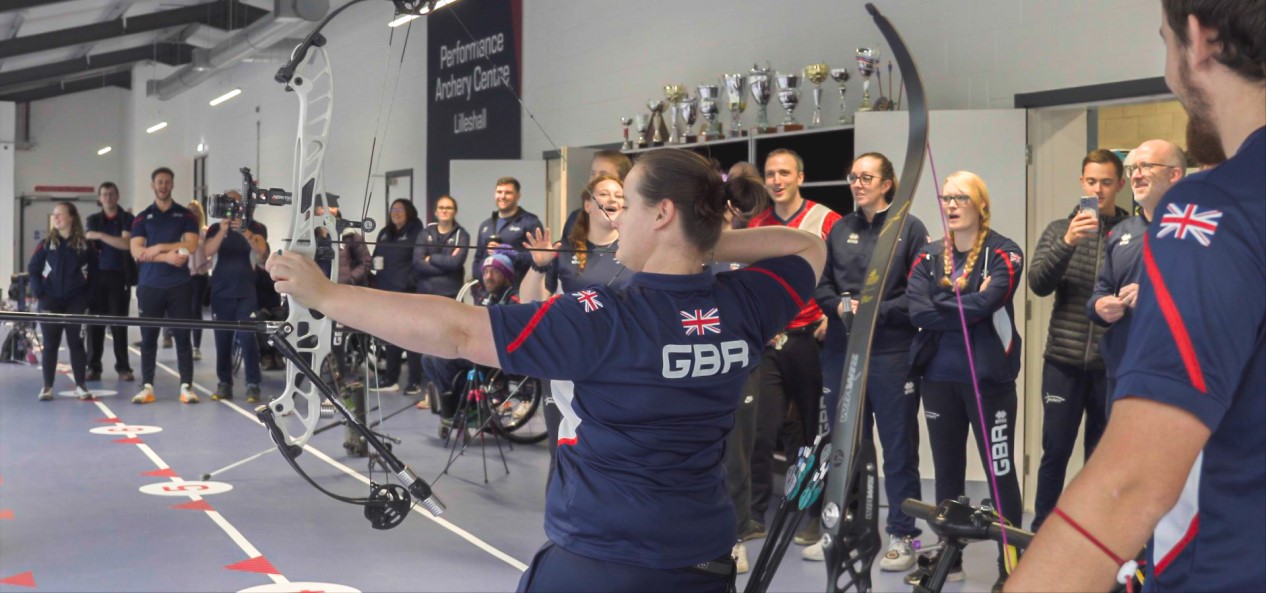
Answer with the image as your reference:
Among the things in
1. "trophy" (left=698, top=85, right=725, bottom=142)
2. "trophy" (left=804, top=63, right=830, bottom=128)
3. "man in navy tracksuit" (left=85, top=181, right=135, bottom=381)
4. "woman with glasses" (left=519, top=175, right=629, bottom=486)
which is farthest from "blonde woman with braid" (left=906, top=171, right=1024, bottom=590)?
"man in navy tracksuit" (left=85, top=181, right=135, bottom=381)

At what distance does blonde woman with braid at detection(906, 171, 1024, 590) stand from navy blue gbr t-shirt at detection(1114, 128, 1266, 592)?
8.52 ft

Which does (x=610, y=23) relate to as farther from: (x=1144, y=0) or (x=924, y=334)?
(x=924, y=334)

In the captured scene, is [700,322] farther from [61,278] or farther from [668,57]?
[61,278]

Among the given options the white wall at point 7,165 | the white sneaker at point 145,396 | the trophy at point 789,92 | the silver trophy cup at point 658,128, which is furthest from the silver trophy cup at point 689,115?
the white wall at point 7,165

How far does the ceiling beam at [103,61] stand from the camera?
701 inches

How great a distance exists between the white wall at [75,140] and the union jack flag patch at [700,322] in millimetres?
23085

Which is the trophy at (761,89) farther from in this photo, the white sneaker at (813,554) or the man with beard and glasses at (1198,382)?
the man with beard and glasses at (1198,382)

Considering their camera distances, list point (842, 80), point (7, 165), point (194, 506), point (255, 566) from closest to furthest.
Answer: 1. point (255, 566)
2. point (194, 506)
3. point (842, 80)
4. point (7, 165)

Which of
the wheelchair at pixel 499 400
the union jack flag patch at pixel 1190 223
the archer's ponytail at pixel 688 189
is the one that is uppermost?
the archer's ponytail at pixel 688 189

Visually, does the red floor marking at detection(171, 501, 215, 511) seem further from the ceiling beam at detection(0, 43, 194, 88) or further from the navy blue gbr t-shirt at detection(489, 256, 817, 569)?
the ceiling beam at detection(0, 43, 194, 88)

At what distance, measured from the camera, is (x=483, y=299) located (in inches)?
237

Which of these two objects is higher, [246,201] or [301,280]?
[246,201]

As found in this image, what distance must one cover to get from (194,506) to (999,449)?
10.4 ft

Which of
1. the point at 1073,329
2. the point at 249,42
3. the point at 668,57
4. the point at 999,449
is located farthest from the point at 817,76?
the point at 249,42
